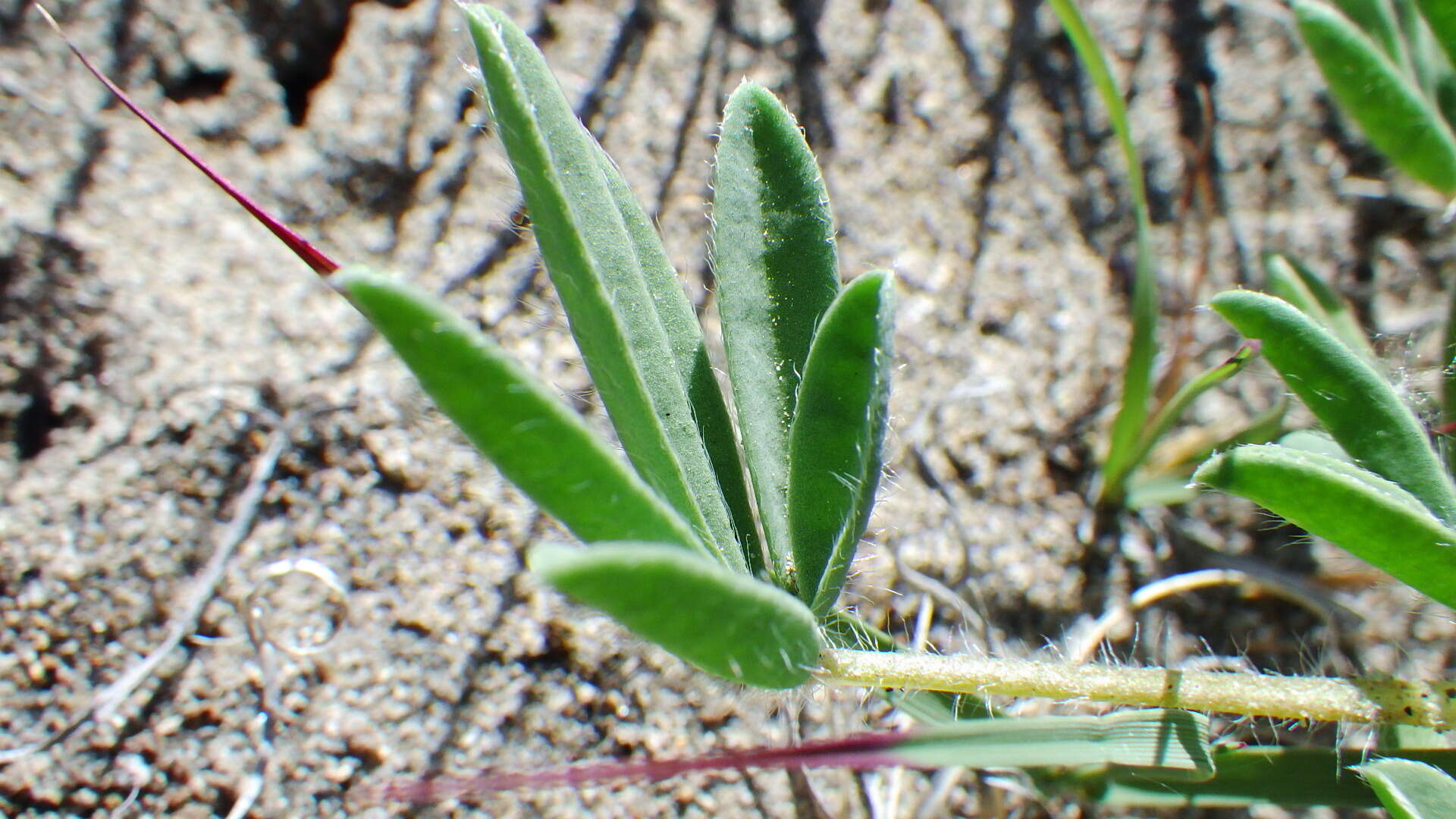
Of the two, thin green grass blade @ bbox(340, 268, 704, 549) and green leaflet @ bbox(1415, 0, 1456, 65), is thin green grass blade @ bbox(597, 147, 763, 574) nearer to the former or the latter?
thin green grass blade @ bbox(340, 268, 704, 549)

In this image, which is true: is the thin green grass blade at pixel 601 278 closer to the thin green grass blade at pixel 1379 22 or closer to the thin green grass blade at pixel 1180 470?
the thin green grass blade at pixel 1180 470

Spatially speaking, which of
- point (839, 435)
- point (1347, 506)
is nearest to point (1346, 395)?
point (1347, 506)

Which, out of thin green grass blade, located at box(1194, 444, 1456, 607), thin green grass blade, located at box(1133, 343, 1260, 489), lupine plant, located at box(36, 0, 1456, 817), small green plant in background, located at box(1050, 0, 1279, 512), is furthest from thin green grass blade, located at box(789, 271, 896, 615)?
small green plant in background, located at box(1050, 0, 1279, 512)

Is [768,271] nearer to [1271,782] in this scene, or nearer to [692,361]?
[692,361]

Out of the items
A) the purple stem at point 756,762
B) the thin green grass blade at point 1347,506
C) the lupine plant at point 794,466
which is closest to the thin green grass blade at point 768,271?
the lupine plant at point 794,466

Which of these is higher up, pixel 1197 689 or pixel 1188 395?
pixel 1188 395

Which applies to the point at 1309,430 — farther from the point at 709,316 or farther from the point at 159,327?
the point at 159,327
